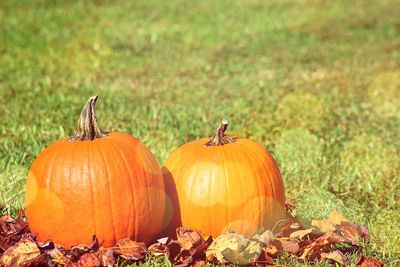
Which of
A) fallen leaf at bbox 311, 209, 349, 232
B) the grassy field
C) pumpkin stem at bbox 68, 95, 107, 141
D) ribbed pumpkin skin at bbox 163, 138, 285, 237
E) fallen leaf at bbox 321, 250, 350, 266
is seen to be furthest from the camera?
the grassy field

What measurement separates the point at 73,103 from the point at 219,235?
3209 mm

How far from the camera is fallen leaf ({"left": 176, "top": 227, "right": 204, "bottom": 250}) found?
3321mm

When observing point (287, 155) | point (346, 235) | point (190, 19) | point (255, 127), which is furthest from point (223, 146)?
point (190, 19)

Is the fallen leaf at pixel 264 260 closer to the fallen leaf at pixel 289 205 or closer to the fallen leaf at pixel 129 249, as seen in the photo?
the fallen leaf at pixel 129 249

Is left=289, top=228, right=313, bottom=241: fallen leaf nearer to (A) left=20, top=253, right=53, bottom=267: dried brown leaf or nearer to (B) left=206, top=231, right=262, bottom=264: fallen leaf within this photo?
(B) left=206, top=231, right=262, bottom=264: fallen leaf

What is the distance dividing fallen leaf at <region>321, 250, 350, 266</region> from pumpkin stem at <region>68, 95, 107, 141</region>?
4.14 feet

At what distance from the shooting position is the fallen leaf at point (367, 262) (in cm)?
324

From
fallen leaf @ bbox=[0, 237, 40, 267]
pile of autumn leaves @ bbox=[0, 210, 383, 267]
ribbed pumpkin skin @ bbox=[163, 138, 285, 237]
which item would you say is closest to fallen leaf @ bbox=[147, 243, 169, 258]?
pile of autumn leaves @ bbox=[0, 210, 383, 267]

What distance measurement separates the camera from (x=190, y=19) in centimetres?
1127

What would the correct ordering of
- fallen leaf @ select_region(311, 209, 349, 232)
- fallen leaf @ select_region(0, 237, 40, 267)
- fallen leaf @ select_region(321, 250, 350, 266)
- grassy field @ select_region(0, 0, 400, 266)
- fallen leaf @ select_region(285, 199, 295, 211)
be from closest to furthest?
fallen leaf @ select_region(0, 237, 40, 267) → fallen leaf @ select_region(321, 250, 350, 266) → fallen leaf @ select_region(311, 209, 349, 232) → fallen leaf @ select_region(285, 199, 295, 211) → grassy field @ select_region(0, 0, 400, 266)

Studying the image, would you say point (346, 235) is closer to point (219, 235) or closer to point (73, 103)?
point (219, 235)

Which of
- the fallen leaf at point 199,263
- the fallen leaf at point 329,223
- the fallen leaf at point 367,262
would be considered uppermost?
the fallen leaf at point 329,223

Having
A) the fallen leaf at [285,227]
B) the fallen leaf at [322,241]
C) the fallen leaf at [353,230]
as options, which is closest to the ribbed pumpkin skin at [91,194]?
the fallen leaf at [285,227]

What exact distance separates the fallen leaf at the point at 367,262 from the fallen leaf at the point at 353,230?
10.4 inches
